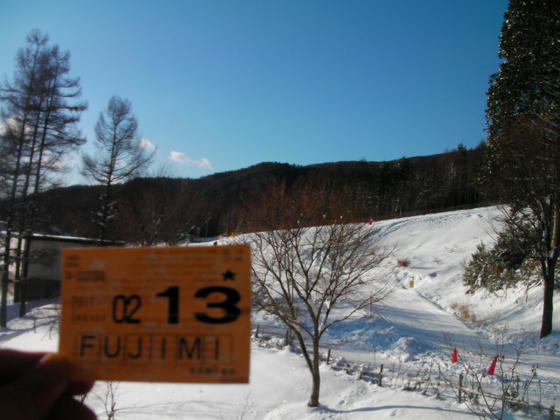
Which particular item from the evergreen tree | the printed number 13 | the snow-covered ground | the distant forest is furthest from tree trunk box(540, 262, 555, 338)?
the printed number 13

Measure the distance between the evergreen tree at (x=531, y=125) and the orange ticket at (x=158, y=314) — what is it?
536 inches

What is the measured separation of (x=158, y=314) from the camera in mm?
1424

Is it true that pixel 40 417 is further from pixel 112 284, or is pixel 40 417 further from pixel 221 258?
pixel 221 258

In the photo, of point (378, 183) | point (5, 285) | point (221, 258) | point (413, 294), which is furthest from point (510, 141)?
point (378, 183)

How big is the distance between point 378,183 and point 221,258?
5623 centimetres

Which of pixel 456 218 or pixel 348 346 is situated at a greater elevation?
pixel 456 218

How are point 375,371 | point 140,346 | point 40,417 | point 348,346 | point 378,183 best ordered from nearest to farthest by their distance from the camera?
1. point 40,417
2. point 140,346
3. point 375,371
4. point 348,346
5. point 378,183

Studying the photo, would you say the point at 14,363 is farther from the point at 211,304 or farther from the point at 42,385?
the point at 211,304

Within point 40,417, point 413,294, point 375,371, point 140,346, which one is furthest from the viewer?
point 413,294

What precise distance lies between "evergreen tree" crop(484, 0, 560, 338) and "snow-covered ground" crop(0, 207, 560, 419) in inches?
88.4

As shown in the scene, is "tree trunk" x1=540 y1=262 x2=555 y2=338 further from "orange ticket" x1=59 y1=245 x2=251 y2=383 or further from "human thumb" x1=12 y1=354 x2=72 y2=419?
"human thumb" x1=12 y1=354 x2=72 y2=419

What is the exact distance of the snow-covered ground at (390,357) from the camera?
283 inches

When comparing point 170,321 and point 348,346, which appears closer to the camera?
point 170,321

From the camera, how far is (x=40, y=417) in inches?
47.3
